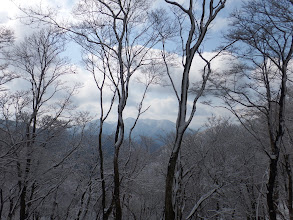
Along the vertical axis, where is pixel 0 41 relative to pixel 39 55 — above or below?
below

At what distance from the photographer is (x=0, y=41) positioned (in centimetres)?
524

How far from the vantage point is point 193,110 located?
5207 mm

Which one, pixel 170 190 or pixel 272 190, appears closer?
pixel 170 190

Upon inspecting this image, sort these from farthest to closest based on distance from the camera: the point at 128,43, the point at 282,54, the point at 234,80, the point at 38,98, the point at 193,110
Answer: the point at 38,98
the point at 128,43
the point at 234,80
the point at 282,54
the point at 193,110

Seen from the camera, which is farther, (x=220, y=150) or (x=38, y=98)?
(x=220, y=150)

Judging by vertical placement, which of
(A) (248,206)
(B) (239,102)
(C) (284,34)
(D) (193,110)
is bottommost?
(A) (248,206)

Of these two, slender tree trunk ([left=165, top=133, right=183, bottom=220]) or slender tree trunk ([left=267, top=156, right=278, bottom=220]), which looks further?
slender tree trunk ([left=267, top=156, right=278, bottom=220])

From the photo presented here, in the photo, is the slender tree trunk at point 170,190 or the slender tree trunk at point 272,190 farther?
the slender tree trunk at point 272,190

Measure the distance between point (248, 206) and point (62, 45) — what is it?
14.6m

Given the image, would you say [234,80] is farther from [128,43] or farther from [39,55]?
[39,55]

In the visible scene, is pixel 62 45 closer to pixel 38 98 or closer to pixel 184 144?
pixel 38 98

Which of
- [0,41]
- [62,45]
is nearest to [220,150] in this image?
[62,45]

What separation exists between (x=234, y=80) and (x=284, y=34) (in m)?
1.97

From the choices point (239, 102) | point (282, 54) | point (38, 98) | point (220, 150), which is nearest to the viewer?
point (282, 54)
